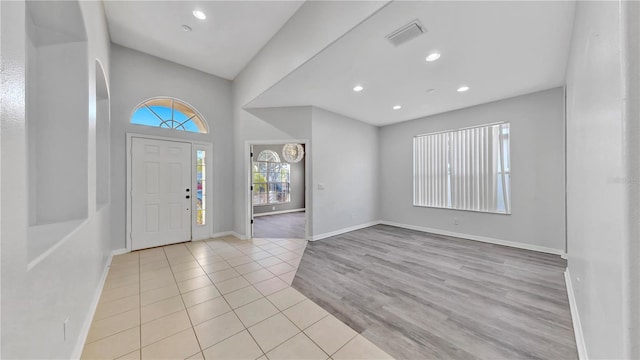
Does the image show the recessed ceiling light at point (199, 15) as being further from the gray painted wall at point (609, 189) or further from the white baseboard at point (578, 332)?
the white baseboard at point (578, 332)

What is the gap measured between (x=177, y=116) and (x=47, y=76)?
2587 mm

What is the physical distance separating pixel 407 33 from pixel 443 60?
0.85 metres

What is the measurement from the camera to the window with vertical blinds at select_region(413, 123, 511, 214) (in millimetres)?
4043

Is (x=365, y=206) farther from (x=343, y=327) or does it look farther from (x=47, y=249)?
(x=47, y=249)

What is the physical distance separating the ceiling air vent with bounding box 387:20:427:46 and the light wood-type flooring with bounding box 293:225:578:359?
8.96 ft

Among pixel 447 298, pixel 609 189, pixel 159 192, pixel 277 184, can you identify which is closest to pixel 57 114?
pixel 159 192

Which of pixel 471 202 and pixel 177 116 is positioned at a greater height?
pixel 177 116

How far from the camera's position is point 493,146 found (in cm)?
412

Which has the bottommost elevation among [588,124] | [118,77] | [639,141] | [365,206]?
[365,206]

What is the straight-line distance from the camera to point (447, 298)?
2.24 m

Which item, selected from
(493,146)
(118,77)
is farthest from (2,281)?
(493,146)

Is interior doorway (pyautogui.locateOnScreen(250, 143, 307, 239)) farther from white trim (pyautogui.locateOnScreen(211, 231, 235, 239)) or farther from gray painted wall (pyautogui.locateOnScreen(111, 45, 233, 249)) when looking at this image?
Answer: gray painted wall (pyautogui.locateOnScreen(111, 45, 233, 249))

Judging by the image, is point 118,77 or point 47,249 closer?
point 47,249

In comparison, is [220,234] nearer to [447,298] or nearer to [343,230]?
[343,230]
